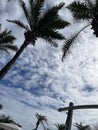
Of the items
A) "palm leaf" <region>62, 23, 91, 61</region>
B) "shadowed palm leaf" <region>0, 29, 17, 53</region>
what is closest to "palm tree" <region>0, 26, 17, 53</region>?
"shadowed palm leaf" <region>0, 29, 17, 53</region>

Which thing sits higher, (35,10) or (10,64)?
(35,10)

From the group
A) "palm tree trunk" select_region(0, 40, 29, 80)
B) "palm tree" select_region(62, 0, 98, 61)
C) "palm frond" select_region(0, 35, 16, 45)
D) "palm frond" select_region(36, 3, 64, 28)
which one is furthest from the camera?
"palm frond" select_region(0, 35, 16, 45)

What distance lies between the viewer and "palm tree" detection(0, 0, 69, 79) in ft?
73.8

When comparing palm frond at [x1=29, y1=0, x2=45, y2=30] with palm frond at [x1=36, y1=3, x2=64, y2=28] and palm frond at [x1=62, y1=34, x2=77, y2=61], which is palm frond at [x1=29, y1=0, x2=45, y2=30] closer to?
palm frond at [x1=36, y1=3, x2=64, y2=28]

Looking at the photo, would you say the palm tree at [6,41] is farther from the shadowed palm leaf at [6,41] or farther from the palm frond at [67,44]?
the palm frond at [67,44]

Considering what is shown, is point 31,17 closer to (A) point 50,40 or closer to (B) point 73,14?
(A) point 50,40

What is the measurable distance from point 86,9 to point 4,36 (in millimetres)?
9995

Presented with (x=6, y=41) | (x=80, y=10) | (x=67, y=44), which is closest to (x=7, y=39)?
(x=6, y=41)

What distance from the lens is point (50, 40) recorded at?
77.2 feet

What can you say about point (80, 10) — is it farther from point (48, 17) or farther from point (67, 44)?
point (48, 17)

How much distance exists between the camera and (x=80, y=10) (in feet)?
56.4

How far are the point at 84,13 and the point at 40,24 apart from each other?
6.33m

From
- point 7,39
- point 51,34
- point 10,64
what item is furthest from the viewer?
point 7,39

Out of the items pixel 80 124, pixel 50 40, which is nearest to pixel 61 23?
pixel 50 40
